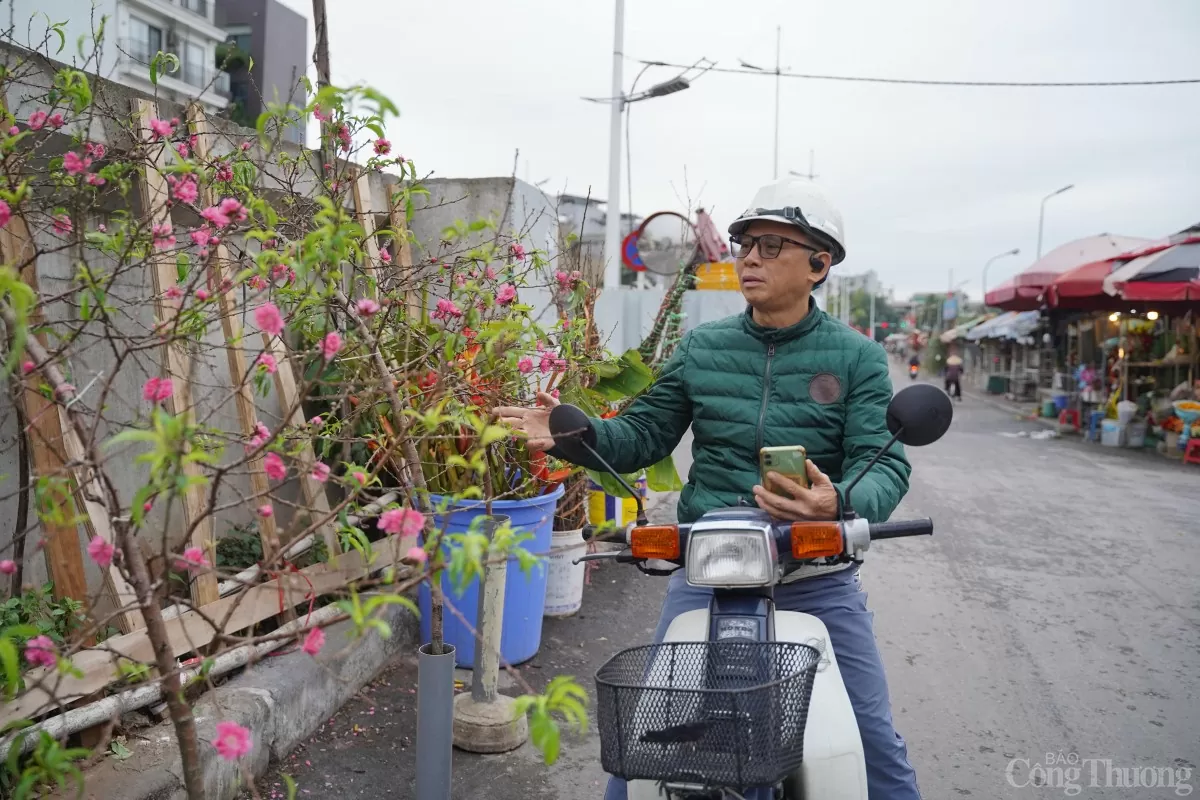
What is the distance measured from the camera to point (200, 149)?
3779mm

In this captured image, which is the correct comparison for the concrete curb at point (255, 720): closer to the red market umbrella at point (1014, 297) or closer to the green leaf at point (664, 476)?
the green leaf at point (664, 476)

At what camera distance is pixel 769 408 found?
8.64 feet

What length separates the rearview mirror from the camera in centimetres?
208

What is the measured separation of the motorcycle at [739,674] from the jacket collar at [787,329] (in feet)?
1.91

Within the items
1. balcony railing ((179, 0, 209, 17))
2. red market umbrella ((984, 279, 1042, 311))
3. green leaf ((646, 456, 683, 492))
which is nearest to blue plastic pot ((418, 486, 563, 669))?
green leaf ((646, 456, 683, 492))

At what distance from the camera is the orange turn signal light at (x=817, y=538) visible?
81.5 inches

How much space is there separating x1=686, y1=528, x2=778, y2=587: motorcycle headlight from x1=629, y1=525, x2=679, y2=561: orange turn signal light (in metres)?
0.16

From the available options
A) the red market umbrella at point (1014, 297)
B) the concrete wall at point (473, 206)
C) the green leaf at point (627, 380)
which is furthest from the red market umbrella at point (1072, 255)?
the green leaf at point (627, 380)

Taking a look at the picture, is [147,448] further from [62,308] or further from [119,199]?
[119,199]

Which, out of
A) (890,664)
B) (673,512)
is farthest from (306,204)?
(673,512)

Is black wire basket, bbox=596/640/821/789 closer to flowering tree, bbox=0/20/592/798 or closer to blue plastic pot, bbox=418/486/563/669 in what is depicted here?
flowering tree, bbox=0/20/592/798

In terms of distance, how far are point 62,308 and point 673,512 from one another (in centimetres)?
567

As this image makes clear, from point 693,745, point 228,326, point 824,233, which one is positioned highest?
point 824,233

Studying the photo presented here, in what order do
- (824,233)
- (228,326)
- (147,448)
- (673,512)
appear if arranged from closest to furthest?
(824,233)
(228,326)
(147,448)
(673,512)
